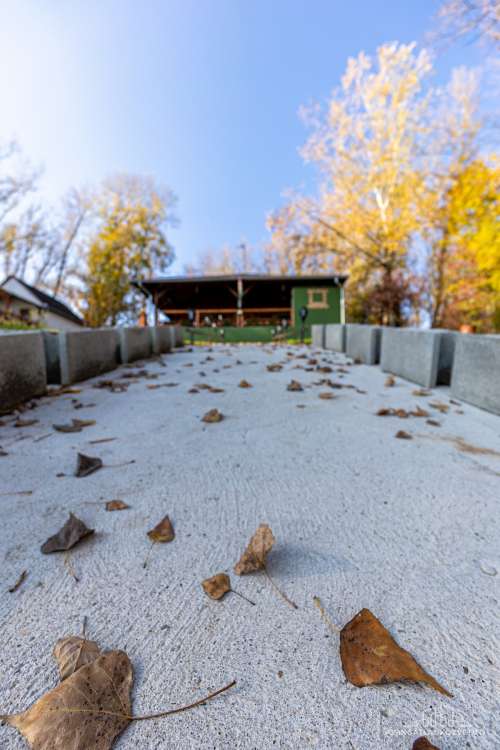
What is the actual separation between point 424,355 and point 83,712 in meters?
3.73

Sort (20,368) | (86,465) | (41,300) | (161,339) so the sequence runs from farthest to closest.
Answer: (41,300), (161,339), (20,368), (86,465)

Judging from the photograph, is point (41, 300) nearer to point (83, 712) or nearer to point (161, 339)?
point (161, 339)

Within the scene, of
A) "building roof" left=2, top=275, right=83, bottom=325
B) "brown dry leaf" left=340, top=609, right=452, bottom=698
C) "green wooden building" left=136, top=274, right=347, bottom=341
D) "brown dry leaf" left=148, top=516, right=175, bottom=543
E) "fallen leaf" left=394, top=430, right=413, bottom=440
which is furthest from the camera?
"building roof" left=2, top=275, right=83, bottom=325

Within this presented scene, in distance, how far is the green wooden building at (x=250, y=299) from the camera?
1667 centimetres

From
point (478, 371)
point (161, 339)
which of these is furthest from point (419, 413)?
point (161, 339)

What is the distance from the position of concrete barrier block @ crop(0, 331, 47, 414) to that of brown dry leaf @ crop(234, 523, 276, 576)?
2.36 m

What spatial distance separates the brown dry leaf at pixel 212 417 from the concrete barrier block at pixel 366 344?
3.59 meters

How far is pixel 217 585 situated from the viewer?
0.96 metres

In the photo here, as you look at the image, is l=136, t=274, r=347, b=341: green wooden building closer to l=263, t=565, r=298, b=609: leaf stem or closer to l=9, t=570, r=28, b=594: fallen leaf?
l=263, t=565, r=298, b=609: leaf stem

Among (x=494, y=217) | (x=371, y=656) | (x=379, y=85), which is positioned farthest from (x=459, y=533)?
(x=379, y=85)

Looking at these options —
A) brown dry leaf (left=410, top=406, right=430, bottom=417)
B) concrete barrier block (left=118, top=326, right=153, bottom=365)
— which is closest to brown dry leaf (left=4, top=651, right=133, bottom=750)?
brown dry leaf (left=410, top=406, right=430, bottom=417)

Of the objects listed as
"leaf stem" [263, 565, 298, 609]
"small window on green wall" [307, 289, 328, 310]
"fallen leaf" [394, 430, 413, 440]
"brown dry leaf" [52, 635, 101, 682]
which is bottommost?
"leaf stem" [263, 565, 298, 609]

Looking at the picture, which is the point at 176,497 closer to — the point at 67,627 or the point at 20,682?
the point at 67,627

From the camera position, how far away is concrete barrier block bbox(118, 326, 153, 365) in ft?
17.7
